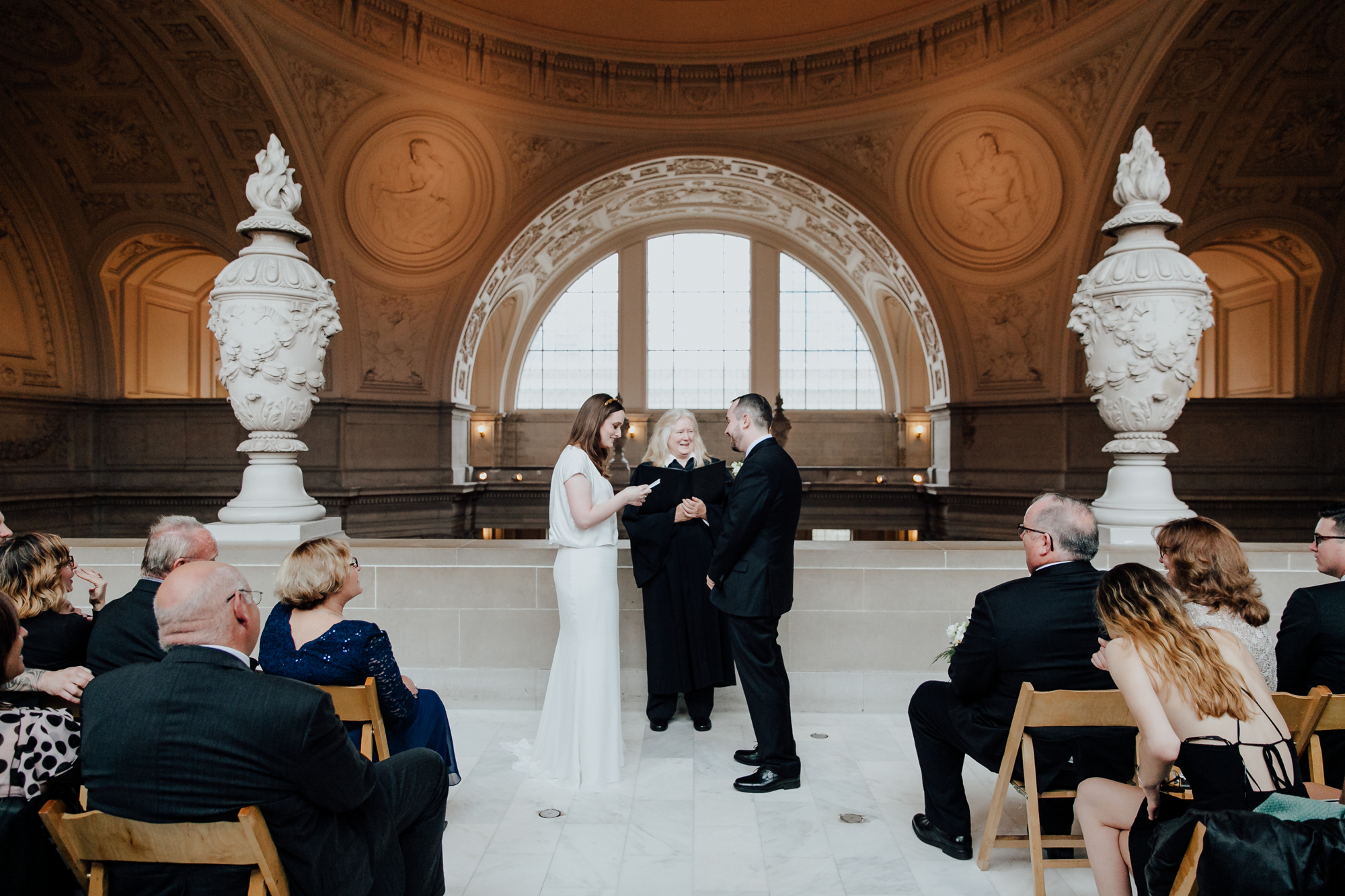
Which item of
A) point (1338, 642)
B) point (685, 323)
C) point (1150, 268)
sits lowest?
point (1338, 642)

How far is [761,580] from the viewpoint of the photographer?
4074 millimetres

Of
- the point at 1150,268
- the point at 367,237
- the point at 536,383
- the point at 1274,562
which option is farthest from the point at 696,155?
the point at 1274,562

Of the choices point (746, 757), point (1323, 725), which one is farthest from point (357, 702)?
point (1323, 725)

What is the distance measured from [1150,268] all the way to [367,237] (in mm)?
11196

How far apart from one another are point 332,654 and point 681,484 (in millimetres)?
2282

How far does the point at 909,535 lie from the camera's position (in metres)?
16.1

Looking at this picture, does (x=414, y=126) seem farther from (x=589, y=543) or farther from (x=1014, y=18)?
(x=589, y=543)

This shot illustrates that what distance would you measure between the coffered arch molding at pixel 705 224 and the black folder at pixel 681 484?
34.3ft

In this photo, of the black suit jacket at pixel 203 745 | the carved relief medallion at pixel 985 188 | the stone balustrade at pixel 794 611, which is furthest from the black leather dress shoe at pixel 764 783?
the carved relief medallion at pixel 985 188

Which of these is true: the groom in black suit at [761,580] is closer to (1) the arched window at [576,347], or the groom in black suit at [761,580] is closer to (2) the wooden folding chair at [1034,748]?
(2) the wooden folding chair at [1034,748]

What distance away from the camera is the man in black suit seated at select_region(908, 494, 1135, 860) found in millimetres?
3104

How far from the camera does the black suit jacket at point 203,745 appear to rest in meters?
1.97

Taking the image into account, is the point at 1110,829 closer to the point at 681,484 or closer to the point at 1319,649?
the point at 1319,649

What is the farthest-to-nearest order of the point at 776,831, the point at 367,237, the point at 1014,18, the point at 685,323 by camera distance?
1. the point at 685,323
2. the point at 367,237
3. the point at 1014,18
4. the point at 776,831
